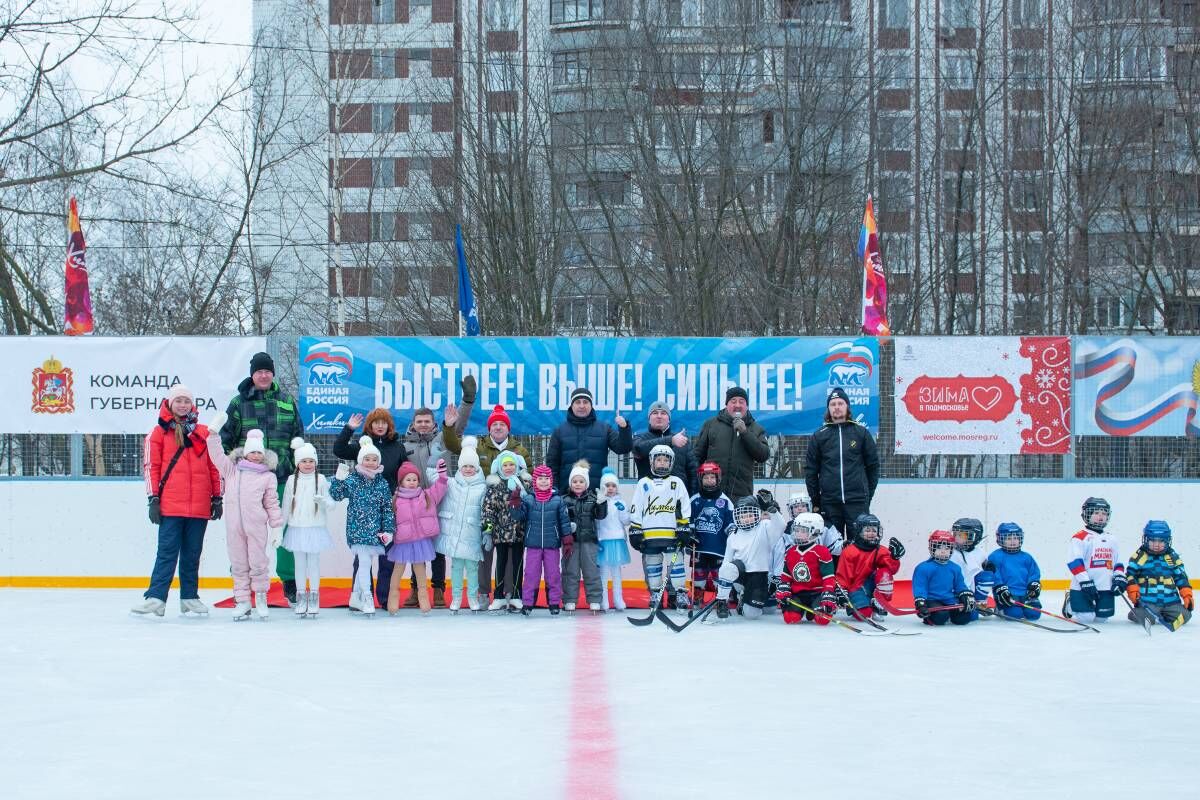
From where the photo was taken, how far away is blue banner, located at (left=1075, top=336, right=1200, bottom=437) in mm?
10516

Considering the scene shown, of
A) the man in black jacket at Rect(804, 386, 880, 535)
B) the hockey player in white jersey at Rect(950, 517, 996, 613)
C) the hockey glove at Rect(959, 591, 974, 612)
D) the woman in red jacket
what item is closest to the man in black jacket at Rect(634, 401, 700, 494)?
the man in black jacket at Rect(804, 386, 880, 535)

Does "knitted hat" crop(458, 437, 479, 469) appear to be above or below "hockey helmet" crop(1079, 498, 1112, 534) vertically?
above

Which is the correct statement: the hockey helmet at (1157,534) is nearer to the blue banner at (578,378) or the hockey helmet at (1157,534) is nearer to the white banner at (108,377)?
the blue banner at (578,378)

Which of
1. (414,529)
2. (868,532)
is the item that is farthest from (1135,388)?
(414,529)

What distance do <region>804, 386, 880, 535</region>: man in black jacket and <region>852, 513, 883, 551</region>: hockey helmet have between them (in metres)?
0.47

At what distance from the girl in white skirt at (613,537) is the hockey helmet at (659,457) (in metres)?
0.29

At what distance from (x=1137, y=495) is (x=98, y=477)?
8161 millimetres

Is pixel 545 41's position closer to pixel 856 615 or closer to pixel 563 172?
pixel 563 172

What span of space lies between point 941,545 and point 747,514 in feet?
4.09

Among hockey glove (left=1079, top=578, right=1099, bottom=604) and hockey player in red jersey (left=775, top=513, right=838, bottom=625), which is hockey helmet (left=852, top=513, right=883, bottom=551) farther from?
hockey glove (left=1079, top=578, right=1099, bottom=604)

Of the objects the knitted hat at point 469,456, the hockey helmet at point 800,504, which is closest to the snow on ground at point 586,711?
the hockey helmet at point 800,504

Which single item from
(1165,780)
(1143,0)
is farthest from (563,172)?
(1165,780)

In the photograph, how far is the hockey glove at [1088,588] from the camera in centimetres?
876

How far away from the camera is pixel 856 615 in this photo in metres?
8.58
